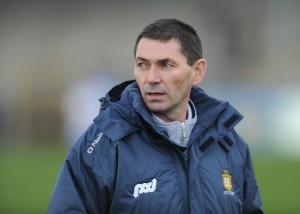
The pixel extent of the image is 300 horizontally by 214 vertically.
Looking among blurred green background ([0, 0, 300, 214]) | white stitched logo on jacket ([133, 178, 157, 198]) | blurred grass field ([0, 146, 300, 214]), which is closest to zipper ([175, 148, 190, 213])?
white stitched logo on jacket ([133, 178, 157, 198])

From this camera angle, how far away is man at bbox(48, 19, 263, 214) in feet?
9.05

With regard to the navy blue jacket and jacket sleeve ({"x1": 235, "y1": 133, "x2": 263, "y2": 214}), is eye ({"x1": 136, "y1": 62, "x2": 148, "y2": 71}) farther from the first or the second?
jacket sleeve ({"x1": 235, "y1": 133, "x2": 263, "y2": 214})

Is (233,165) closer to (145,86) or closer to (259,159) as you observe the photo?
(145,86)

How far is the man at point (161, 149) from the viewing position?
2.76 metres

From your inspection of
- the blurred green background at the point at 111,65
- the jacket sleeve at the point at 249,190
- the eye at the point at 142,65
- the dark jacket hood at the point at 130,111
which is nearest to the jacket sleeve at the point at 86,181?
the dark jacket hood at the point at 130,111

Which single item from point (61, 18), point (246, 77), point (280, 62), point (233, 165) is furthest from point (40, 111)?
point (233, 165)

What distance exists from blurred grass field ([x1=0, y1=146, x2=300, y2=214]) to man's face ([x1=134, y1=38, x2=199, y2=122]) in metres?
5.31

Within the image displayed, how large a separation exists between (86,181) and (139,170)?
22 centimetres

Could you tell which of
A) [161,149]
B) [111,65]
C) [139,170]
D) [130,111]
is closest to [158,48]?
[130,111]

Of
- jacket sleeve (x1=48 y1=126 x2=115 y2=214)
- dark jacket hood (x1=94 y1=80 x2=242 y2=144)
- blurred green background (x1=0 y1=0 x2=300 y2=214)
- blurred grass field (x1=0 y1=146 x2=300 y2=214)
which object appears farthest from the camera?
blurred green background (x1=0 y1=0 x2=300 y2=214)

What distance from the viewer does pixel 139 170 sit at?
280 cm

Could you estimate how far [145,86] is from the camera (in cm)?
294

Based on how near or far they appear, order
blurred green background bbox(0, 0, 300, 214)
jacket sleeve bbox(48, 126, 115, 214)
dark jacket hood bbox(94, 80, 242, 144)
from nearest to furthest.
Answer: jacket sleeve bbox(48, 126, 115, 214) → dark jacket hood bbox(94, 80, 242, 144) → blurred green background bbox(0, 0, 300, 214)

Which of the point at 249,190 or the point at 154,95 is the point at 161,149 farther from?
the point at 249,190
